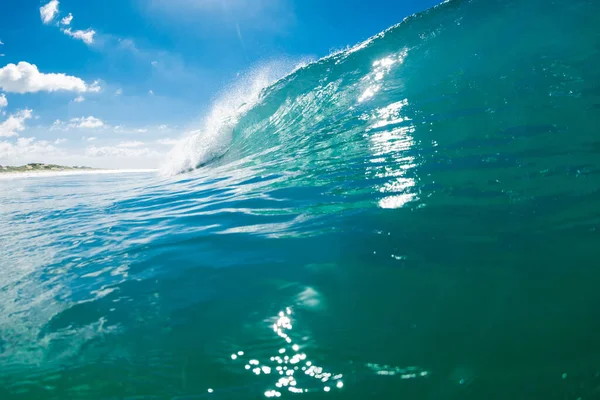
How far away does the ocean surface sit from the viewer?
4.57ft

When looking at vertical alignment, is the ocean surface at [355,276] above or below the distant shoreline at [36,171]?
below

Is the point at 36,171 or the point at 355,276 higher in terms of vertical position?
the point at 36,171

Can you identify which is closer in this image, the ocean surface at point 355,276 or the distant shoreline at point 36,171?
the ocean surface at point 355,276

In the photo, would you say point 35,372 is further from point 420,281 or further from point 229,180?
point 229,180

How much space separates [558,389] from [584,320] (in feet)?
1.64

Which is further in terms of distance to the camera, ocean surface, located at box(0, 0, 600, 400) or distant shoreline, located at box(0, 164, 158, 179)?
distant shoreline, located at box(0, 164, 158, 179)

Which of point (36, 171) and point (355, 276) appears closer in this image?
point (355, 276)

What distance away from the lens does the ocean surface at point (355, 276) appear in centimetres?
139

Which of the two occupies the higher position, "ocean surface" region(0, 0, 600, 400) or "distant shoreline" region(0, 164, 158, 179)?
"distant shoreline" region(0, 164, 158, 179)

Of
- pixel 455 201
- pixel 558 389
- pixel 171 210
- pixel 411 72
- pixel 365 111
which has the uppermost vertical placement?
pixel 411 72

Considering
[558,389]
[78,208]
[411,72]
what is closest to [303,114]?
[411,72]

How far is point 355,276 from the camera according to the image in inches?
82.0

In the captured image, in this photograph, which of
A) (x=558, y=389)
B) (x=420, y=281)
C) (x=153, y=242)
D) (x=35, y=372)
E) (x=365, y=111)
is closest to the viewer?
(x=558, y=389)

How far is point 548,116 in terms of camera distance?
14.3 feet
